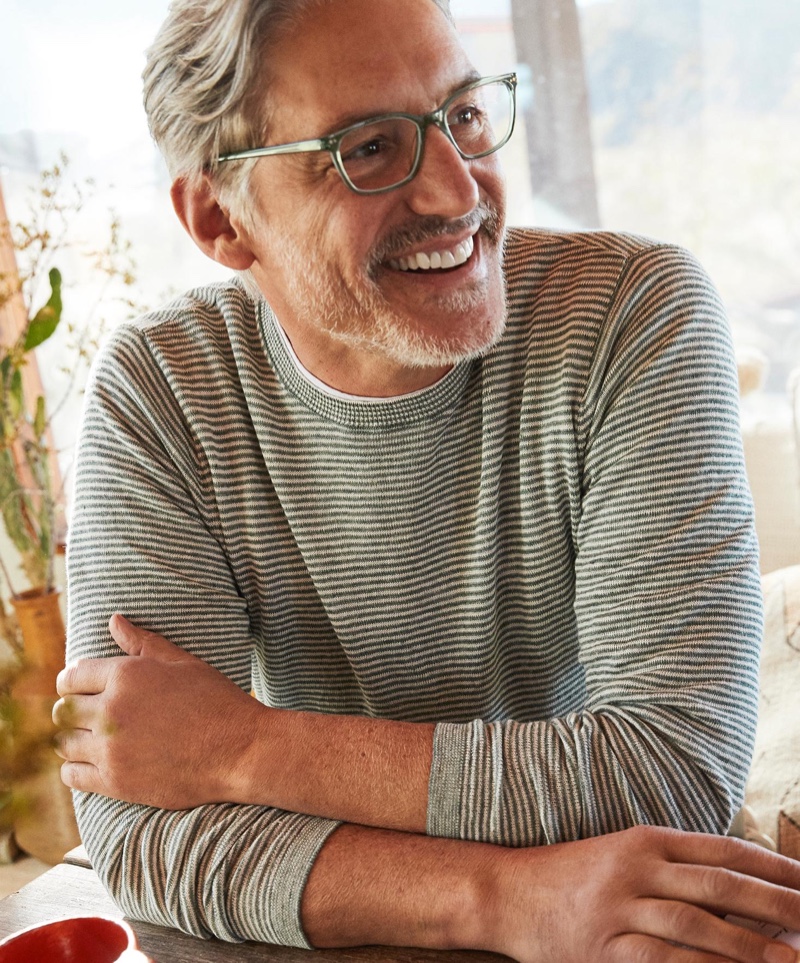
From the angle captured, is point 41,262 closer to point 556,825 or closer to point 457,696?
point 457,696

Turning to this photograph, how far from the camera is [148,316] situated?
1527 mm

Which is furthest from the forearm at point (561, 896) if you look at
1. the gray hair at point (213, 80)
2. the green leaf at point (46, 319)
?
the green leaf at point (46, 319)

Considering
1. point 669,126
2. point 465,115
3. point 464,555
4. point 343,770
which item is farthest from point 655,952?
point 669,126

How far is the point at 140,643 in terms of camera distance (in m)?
1.21

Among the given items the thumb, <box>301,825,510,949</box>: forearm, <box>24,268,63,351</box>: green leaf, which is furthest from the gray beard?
<box>24,268,63,351</box>: green leaf

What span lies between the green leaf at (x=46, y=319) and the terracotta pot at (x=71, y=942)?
2.05m

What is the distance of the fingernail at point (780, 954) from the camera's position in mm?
813

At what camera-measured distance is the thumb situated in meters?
1.20

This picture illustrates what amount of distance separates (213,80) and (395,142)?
26 centimetres

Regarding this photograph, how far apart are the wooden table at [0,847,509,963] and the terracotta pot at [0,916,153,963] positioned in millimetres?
188

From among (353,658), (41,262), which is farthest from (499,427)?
(41,262)

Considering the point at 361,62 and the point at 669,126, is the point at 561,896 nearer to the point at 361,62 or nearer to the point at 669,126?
the point at 361,62

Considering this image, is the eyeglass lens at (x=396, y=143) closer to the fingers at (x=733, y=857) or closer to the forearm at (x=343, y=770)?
the forearm at (x=343, y=770)

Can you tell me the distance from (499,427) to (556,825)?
1.64 feet
